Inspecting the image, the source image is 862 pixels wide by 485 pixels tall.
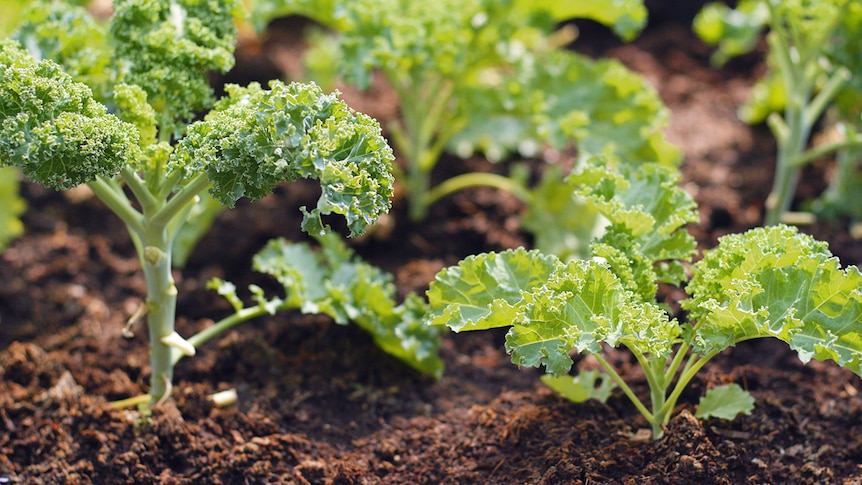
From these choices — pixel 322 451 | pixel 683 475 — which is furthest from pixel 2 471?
pixel 683 475

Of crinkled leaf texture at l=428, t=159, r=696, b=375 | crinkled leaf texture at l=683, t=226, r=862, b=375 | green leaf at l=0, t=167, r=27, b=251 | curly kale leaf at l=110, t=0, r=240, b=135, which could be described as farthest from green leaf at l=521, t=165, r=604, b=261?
green leaf at l=0, t=167, r=27, b=251

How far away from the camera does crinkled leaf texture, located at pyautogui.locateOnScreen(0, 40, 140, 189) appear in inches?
89.0

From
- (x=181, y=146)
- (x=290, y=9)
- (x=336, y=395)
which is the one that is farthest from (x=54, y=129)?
(x=290, y=9)

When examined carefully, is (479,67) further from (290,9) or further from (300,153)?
(300,153)

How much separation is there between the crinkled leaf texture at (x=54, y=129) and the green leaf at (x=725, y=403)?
1.81 m

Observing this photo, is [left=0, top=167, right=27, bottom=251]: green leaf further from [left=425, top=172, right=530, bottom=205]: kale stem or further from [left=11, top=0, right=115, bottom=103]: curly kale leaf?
[left=425, top=172, right=530, bottom=205]: kale stem

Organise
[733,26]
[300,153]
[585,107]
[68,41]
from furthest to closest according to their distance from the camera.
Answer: [733,26] → [585,107] → [68,41] → [300,153]

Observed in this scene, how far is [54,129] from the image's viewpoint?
227cm

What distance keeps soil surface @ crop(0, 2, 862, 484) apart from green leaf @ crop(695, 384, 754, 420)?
7 cm

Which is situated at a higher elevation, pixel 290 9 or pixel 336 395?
pixel 290 9

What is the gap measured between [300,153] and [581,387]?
120cm

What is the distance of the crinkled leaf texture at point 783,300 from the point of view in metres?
2.31

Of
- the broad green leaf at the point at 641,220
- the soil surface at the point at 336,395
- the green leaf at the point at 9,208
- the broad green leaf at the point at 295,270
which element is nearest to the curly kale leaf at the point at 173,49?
the broad green leaf at the point at 295,270

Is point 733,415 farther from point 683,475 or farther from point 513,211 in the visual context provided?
point 513,211
